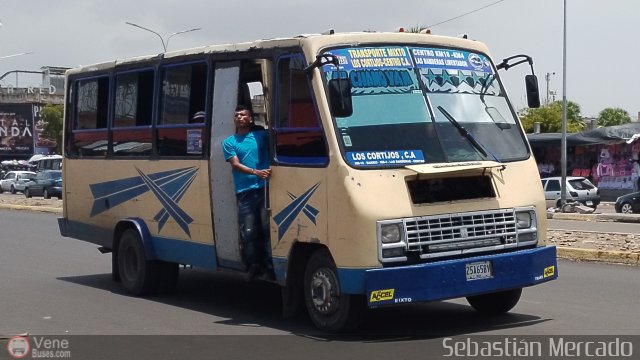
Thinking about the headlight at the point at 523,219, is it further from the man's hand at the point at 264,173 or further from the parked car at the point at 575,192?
the parked car at the point at 575,192

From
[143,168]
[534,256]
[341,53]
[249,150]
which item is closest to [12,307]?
[143,168]

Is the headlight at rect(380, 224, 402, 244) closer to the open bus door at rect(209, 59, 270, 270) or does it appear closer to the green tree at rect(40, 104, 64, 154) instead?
the open bus door at rect(209, 59, 270, 270)

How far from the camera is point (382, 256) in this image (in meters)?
8.24

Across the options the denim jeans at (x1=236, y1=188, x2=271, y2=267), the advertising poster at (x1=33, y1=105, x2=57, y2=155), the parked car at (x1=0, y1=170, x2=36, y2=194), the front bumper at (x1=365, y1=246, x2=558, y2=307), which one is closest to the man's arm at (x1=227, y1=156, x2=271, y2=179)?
the denim jeans at (x1=236, y1=188, x2=271, y2=267)

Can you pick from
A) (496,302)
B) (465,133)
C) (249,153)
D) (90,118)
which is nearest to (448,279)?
(465,133)

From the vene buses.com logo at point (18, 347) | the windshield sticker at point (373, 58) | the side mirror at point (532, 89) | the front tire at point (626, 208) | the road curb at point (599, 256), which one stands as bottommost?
the vene buses.com logo at point (18, 347)

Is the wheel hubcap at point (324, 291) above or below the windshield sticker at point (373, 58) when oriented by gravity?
below

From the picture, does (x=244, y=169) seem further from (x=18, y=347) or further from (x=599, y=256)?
(x=599, y=256)

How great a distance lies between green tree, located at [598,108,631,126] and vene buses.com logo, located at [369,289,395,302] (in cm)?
7922

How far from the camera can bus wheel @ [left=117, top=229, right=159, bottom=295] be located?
11.7 metres

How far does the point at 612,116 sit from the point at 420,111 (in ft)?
266

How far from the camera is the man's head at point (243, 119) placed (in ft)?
31.6

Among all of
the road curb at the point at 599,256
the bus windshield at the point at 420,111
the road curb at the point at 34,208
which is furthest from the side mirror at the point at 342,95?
the road curb at the point at 34,208

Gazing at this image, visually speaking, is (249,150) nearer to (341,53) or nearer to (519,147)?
(341,53)
